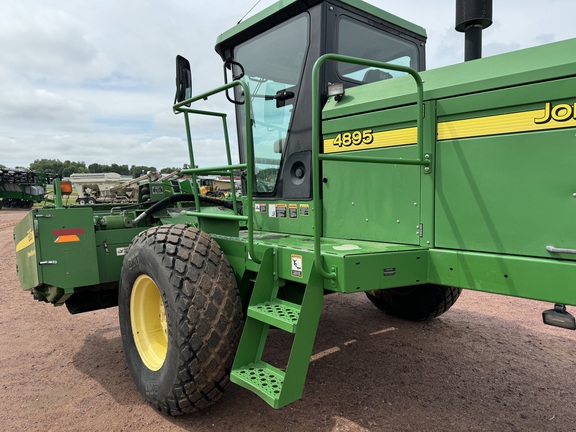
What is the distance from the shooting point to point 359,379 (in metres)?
3.32

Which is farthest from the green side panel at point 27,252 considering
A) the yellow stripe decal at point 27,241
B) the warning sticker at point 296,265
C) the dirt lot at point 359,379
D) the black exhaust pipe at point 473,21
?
the black exhaust pipe at point 473,21

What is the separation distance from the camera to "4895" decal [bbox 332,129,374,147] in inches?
106

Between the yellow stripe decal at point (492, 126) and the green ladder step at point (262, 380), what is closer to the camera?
the yellow stripe decal at point (492, 126)

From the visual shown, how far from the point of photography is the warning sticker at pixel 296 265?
2.34m

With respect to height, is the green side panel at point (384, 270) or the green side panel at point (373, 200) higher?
the green side panel at point (373, 200)

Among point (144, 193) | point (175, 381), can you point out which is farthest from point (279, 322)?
point (144, 193)

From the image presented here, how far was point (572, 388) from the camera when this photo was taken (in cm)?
318

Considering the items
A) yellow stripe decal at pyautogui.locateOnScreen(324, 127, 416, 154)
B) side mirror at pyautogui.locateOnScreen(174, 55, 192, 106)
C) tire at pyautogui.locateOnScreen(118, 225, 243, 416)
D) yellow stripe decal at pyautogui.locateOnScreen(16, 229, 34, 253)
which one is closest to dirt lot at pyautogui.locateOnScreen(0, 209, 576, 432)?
tire at pyautogui.locateOnScreen(118, 225, 243, 416)

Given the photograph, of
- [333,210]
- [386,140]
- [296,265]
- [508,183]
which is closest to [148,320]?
[296,265]

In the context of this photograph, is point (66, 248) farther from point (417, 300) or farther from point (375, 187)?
point (417, 300)

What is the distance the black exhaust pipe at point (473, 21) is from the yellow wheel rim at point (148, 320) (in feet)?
8.69

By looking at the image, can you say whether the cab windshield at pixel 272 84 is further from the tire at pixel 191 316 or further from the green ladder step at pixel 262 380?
the green ladder step at pixel 262 380

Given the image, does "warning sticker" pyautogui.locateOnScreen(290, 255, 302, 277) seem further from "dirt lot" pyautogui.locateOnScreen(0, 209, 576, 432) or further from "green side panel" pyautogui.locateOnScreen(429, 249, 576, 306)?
"dirt lot" pyautogui.locateOnScreen(0, 209, 576, 432)

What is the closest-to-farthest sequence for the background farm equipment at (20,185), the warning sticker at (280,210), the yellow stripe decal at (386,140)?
the yellow stripe decal at (386,140) < the warning sticker at (280,210) < the background farm equipment at (20,185)
